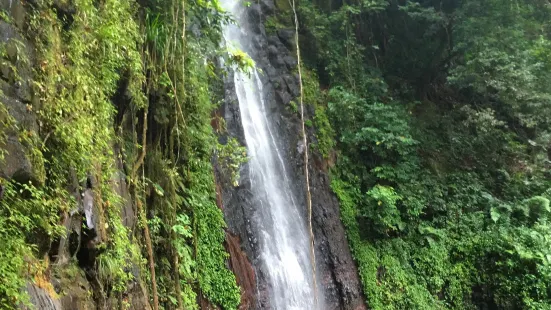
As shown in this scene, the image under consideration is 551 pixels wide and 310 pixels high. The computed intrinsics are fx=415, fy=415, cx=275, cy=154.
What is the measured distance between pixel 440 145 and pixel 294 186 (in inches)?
197

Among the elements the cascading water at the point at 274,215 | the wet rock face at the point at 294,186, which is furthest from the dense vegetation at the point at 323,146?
the cascading water at the point at 274,215

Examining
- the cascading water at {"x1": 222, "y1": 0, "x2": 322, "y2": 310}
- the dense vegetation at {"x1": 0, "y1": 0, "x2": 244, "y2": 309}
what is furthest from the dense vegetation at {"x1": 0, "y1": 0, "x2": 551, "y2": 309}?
the cascading water at {"x1": 222, "y1": 0, "x2": 322, "y2": 310}

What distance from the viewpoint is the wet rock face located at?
24.3ft

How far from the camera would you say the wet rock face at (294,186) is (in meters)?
7.40

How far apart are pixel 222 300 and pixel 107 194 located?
3.04 metres

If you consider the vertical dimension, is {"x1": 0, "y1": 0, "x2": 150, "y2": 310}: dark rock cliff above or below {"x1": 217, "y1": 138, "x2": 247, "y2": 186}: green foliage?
below

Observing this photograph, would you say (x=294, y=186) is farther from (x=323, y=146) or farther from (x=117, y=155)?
(x=117, y=155)

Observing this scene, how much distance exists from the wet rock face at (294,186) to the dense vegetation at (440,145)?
1.25 ft

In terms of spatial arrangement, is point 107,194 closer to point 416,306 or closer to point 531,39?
point 416,306

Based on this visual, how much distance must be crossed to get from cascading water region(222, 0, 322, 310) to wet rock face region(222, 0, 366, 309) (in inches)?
8.4

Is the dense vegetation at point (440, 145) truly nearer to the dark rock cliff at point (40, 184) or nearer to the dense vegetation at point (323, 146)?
the dense vegetation at point (323, 146)

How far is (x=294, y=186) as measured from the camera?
9.23m

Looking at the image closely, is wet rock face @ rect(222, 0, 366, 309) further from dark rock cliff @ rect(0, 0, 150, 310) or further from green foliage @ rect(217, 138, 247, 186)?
dark rock cliff @ rect(0, 0, 150, 310)

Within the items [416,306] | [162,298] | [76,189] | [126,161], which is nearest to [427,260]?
[416,306]
